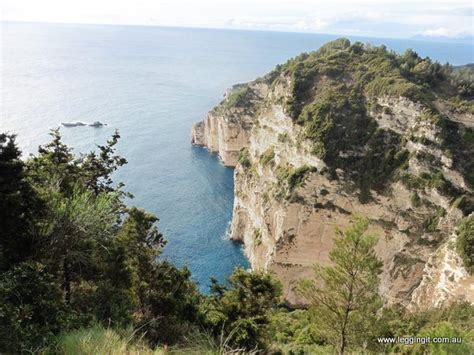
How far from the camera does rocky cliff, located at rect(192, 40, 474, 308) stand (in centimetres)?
3434

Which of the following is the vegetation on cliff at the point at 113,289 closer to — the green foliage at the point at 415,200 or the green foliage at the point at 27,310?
the green foliage at the point at 27,310

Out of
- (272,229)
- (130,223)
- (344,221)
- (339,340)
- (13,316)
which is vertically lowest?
(272,229)

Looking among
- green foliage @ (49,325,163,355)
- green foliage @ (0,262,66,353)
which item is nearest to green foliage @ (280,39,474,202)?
green foliage @ (0,262,66,353)

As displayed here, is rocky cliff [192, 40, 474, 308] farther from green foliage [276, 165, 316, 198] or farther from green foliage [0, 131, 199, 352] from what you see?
green foliage [0, 131, 199, 352]

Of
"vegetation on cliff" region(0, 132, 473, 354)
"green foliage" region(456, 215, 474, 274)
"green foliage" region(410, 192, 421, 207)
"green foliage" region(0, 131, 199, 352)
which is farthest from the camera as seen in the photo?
"green foliage" region(410, 192, 421, 207)

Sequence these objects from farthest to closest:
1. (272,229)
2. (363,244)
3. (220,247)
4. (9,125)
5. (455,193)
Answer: (9,125)
(220,247)
(272,229)
(455,193)
(363,244)

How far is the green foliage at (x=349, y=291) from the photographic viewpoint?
1573cm

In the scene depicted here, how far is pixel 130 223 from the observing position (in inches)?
819

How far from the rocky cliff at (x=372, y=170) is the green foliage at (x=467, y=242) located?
49 centimetres

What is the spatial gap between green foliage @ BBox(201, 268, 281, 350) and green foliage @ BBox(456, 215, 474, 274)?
47.8 feet

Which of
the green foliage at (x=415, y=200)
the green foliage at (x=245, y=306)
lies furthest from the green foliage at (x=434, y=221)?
the green foliage at (x=245, y=306)

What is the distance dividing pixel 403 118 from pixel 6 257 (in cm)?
3546

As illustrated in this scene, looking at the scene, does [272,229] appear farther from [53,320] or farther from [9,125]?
[9,125]

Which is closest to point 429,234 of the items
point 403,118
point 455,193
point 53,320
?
point 455,193
